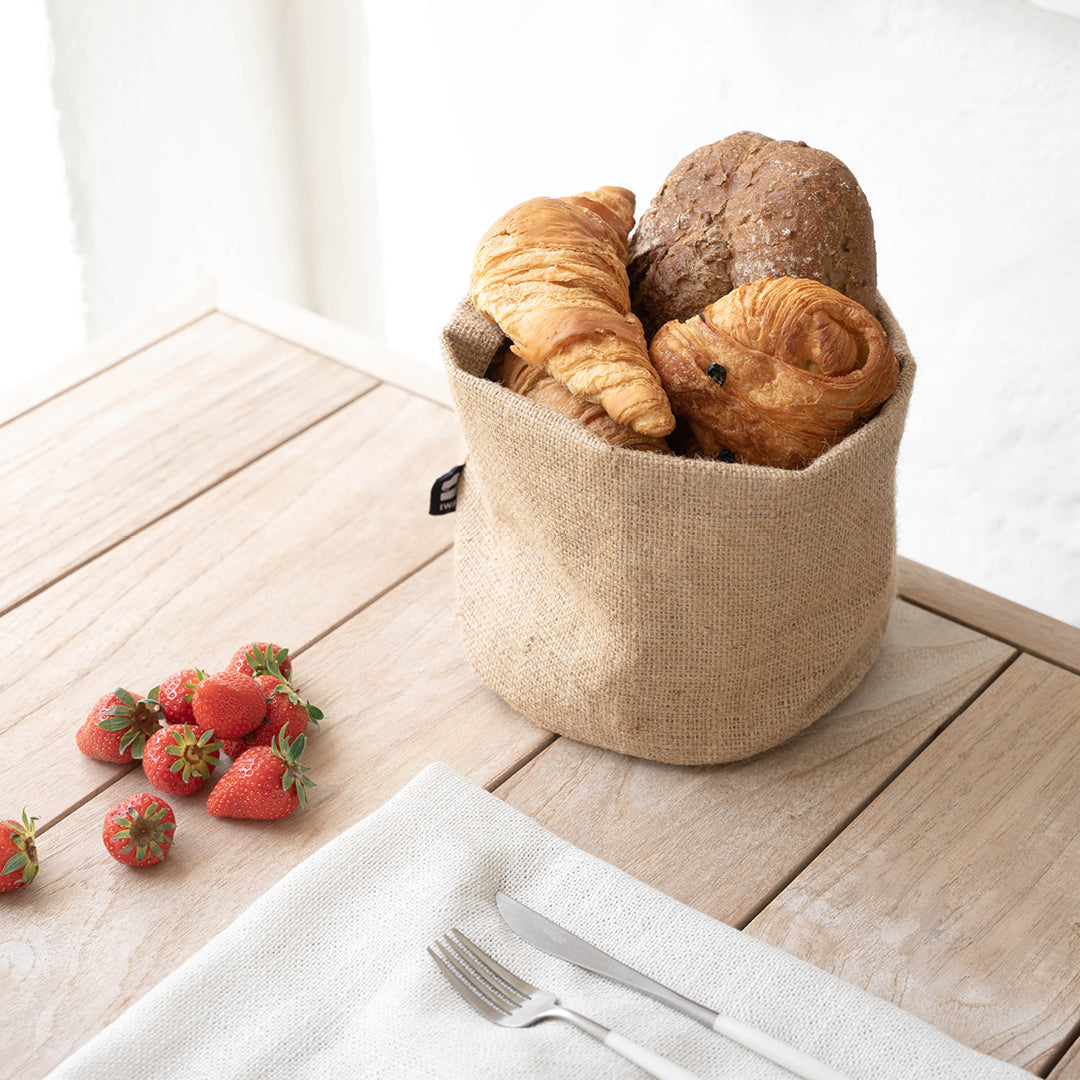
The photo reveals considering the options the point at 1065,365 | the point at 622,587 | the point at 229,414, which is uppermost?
the point at 622,587

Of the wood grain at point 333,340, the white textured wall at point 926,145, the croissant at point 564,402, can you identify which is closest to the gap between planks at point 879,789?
the croissant at point 564,402

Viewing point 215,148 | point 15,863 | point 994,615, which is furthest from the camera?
point 215,148

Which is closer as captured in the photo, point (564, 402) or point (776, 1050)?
point (776, 1050)

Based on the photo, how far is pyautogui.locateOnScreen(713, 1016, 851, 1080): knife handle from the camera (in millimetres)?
591

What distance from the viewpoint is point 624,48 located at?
5.52 ft

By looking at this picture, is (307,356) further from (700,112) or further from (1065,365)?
(1065,365)

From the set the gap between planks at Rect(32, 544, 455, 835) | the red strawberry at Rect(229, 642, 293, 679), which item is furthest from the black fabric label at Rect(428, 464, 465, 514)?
the red strawberry at Rect(229, 642, 293, 679)

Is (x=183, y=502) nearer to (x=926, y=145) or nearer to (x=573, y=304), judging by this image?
(x=573, y=304)

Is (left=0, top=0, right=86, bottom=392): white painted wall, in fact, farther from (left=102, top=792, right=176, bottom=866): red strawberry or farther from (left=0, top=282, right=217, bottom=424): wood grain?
(left=102, top=792, right=176, bottom=866): red strawberry

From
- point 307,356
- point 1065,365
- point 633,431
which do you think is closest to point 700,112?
point 1065,365

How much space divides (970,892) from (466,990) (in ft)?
0.97

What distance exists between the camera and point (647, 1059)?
59cm

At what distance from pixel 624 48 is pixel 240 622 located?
1.10 metres

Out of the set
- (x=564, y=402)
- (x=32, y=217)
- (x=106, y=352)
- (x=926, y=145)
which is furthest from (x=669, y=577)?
(x=32, y=217)
